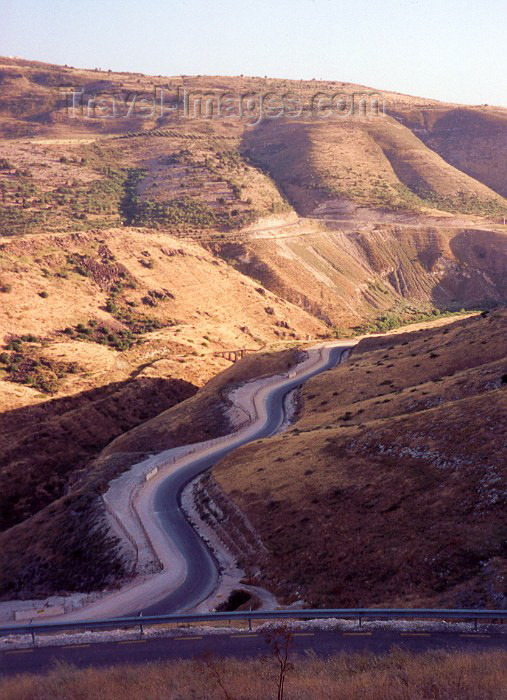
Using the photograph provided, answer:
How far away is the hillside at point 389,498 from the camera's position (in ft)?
67.9

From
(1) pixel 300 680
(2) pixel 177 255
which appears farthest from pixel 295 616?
(2) pixel 177 255

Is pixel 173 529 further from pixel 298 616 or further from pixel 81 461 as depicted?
pixel 81 461

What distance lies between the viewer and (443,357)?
45.9m

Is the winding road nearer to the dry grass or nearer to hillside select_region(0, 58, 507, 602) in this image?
hillside select_region(0, 58, 507, 602)

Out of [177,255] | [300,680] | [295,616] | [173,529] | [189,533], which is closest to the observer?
[300,680]

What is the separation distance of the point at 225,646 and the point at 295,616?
242 cm

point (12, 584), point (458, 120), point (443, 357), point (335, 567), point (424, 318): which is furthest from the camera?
point (458, 120)

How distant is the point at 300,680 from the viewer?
14078 mm

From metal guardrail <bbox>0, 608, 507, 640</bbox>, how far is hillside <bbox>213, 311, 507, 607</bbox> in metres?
1.57

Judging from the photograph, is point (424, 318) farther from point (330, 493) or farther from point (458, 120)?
point (458, 120)

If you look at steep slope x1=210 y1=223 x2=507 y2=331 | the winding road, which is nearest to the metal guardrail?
the winding road

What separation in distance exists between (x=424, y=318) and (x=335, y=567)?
78.5 metres

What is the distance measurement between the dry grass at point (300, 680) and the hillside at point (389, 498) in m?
4.61

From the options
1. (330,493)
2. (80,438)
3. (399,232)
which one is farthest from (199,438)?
(399,232)
